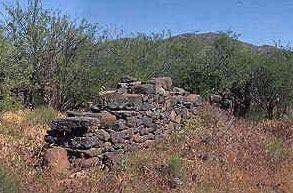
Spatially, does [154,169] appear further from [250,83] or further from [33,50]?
[250,83]

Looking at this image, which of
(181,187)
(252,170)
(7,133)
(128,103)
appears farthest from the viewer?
(7,133)

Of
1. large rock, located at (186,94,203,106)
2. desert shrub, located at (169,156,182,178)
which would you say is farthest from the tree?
desert shrub, located at (169,156,182,178)

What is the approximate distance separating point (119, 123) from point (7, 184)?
3.41 m

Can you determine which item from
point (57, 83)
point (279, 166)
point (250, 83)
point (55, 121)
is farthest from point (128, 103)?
point (250, 83)

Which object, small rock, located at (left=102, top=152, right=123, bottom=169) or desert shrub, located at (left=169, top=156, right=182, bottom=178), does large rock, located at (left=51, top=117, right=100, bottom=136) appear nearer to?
small rock, located at (left=102, top=152, right=123, bottom=169)

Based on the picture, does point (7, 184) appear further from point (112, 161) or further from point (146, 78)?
point (146, 78)

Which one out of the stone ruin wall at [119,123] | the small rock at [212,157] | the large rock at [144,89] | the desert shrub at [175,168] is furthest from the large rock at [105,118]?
the small rock at [212,157]

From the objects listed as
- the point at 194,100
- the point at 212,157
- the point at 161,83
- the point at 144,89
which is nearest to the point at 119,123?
the point at 144,89

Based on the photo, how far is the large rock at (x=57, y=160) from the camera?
7805mm

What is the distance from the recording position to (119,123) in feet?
29.1

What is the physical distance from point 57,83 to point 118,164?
7.59m

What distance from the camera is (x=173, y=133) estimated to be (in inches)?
428

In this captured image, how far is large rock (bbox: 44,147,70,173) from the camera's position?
780 centimetres

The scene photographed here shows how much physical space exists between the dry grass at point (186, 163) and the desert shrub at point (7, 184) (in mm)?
372
